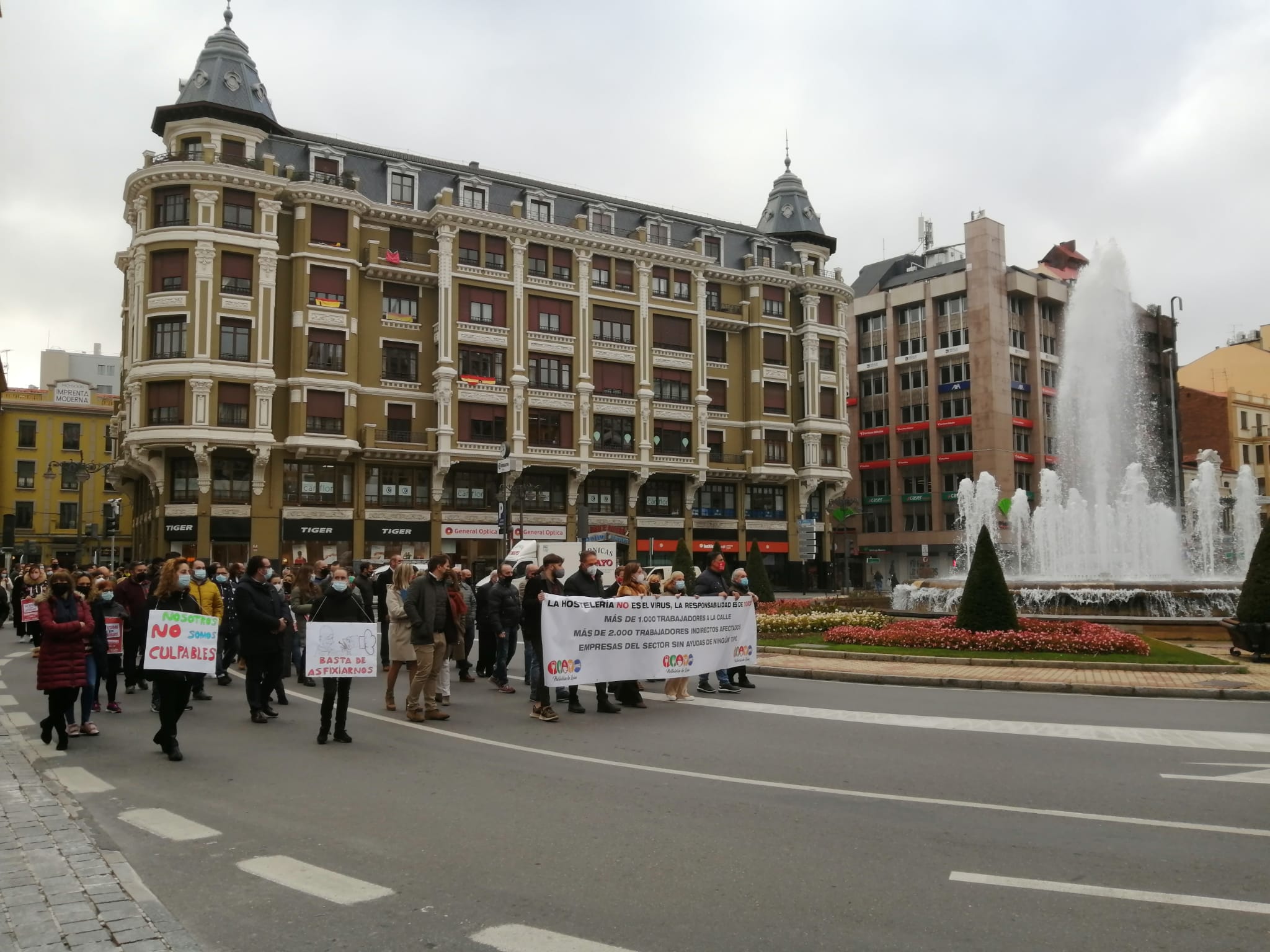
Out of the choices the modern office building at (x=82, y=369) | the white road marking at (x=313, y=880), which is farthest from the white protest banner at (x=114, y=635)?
the modern office building at (x=82, y=369)

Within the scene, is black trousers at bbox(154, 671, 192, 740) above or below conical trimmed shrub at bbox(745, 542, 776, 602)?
below

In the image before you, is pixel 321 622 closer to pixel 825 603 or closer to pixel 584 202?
pixel 825 603

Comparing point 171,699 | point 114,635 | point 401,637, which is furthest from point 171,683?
point 114,635

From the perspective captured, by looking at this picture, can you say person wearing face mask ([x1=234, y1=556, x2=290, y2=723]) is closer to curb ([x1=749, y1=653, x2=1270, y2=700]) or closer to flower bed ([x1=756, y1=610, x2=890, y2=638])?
curb ([x1=749, y1=653, x2=1270, y2=700])

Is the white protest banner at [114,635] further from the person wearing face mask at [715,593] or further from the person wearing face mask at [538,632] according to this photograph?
the person wearing face mask at [715,593]

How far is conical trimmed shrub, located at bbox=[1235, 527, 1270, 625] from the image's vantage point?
56.7ft

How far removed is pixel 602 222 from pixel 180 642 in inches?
1987

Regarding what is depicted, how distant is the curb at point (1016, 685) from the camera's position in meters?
13.4

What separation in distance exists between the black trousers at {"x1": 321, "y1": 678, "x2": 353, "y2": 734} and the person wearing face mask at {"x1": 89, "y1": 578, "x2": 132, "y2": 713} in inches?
131

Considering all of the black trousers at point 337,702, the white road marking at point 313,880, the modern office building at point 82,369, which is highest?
the modern office building at point 82,369

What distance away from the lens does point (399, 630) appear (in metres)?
12.3

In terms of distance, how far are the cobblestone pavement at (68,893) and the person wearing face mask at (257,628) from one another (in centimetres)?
422

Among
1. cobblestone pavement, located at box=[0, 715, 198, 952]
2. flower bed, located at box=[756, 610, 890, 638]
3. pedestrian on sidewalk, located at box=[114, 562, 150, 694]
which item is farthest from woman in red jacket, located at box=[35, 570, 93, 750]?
flower bed, located at box=[756, 610, 890, 638]

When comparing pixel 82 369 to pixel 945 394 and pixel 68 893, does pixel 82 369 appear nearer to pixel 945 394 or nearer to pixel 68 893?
pixel 945 394
